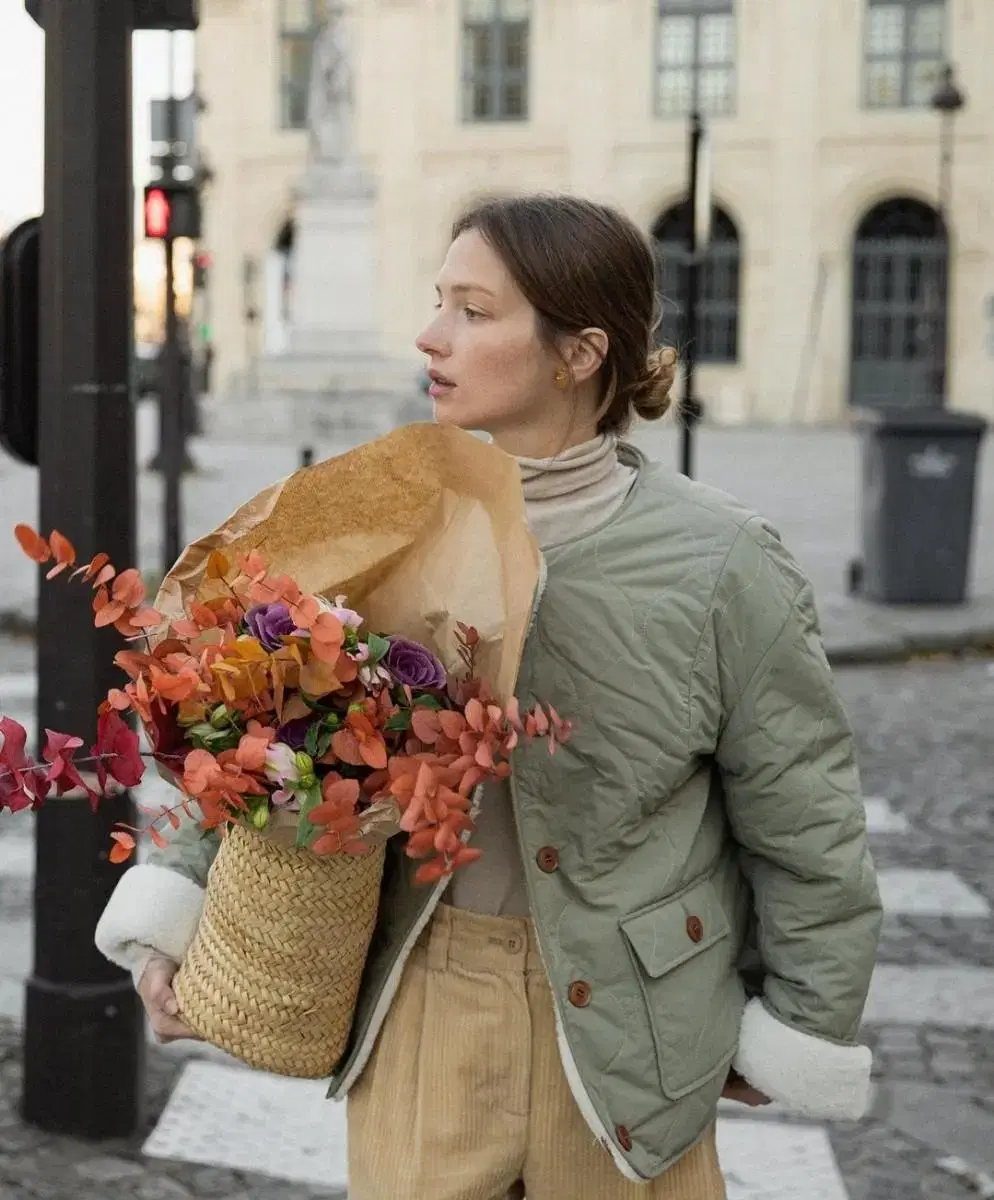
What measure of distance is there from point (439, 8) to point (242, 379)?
1082 cm

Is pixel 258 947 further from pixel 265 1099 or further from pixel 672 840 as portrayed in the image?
pixel 265 1099

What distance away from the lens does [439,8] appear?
41.2 m

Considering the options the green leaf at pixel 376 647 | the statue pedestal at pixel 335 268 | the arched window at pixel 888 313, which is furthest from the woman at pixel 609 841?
the arched window at pixel 888 313

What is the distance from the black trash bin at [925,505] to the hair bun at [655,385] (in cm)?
976

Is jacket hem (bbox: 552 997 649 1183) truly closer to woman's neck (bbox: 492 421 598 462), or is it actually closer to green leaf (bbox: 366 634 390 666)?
green leaf (bbox: 366 634 390 666)

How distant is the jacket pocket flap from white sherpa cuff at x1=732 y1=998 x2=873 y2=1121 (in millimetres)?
120

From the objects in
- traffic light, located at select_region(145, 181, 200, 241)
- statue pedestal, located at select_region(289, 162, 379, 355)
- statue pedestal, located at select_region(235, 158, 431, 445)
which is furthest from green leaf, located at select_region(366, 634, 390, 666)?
statue pedestal, located at select_region(289, 162, 379, 355)

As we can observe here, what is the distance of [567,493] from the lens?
2045 millimetres

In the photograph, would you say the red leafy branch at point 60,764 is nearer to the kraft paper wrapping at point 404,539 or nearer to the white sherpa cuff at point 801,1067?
the kraft paper wrapping at point 404,539

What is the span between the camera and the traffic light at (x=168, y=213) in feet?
36.8

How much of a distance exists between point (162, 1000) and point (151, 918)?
99 millimetres

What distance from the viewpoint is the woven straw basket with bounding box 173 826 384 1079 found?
6.17 ft

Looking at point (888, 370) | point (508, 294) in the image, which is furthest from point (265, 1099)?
point (888, 370)

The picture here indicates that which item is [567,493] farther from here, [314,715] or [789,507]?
[789,507]
